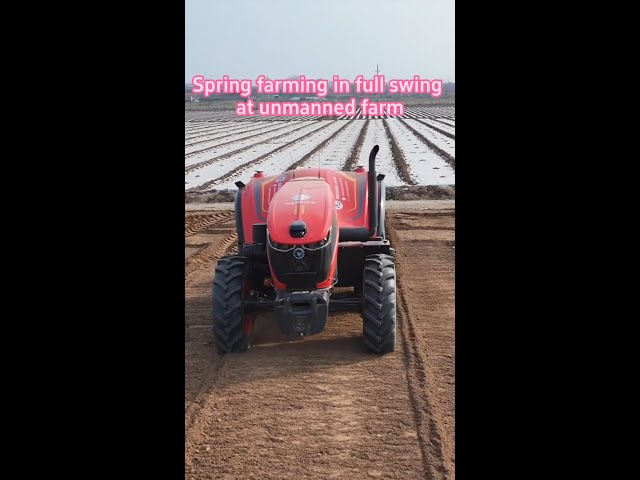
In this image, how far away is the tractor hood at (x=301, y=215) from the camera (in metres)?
6.82

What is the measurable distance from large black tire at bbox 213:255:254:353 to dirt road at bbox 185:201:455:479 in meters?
0.16

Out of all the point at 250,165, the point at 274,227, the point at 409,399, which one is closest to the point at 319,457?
the point at 409,399

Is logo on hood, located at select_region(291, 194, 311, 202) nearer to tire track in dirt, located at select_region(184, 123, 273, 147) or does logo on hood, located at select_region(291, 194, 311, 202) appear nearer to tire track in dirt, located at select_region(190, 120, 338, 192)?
tire track in dirt, located at select_region(190, 120, 338, 192)

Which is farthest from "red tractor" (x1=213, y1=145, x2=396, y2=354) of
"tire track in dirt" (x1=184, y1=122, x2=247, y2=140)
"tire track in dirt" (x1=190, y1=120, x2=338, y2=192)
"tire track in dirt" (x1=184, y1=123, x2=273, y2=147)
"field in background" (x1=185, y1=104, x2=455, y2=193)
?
"tire track in dirt" (x1=184, y1=122, x2=247, y2=140)

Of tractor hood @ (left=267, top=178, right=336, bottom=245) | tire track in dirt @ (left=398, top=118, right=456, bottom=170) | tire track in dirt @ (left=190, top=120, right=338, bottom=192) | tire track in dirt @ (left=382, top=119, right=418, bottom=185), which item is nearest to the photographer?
tractor hood @ (left=267, top=178, right=336, bottom=245)

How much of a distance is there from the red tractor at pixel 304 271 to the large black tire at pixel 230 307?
1 centimetres

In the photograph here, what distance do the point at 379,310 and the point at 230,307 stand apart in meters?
1.49

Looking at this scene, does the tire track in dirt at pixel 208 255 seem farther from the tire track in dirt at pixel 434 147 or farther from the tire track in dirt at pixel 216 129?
the tire track in dirt at pixel 216 129

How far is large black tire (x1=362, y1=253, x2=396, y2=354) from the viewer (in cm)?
694

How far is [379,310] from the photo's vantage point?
693cm

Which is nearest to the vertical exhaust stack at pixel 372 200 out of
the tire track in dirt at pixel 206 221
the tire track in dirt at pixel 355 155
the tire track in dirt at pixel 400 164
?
the tire track in dirt at pixel 206 221

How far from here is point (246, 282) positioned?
7363 mm

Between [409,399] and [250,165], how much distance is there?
57.9ft

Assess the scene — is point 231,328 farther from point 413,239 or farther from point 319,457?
point 413,239
